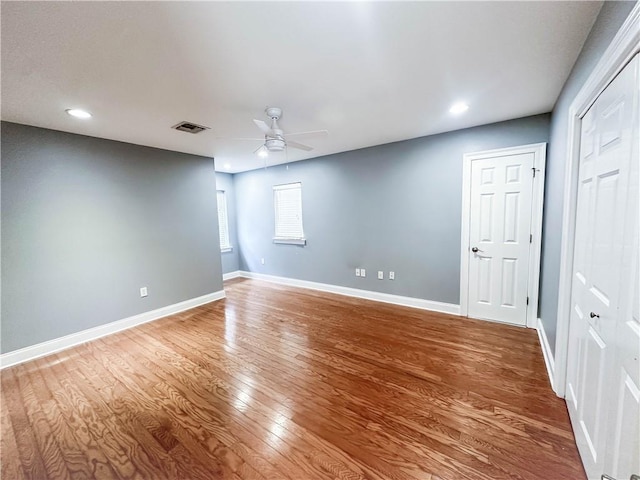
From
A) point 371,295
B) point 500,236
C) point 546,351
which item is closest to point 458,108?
point 500,236

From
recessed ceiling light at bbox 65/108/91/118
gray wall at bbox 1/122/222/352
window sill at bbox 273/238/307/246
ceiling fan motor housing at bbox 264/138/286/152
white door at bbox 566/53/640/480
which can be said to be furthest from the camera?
window sill at bbox 273/238/307/246

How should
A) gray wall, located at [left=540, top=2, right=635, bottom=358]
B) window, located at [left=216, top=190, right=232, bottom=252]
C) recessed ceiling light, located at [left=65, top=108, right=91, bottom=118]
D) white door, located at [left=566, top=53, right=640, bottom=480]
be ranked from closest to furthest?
white door, located at [left=566, top=53, right=640, bottom=480] < gray wall, located at [left=540, top=2, right=635, bottom=358] < recessed ceiling light, located at [left=65, top=108, right=91, bottom=118] < window, located at [left=216, top=190, right=232, bottom=252]

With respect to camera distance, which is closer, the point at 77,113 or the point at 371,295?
the point at 77,113

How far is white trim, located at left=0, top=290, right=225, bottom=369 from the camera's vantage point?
2.64 m

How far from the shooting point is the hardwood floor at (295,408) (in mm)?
1459

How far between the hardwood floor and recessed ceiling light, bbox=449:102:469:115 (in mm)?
2461

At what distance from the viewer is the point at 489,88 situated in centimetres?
222

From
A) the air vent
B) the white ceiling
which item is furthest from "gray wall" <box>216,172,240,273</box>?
the white ceiling

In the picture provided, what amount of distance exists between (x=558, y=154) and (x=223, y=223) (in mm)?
5697

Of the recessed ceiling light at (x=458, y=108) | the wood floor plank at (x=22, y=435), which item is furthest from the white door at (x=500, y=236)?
the wood floor plank at (x=22, y=435)

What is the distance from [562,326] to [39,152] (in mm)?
5088

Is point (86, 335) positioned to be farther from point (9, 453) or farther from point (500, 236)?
point (500, 236)

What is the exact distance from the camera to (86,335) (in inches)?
122

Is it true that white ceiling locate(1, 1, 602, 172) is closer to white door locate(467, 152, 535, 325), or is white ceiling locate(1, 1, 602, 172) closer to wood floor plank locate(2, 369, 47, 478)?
white door locate(467, 152, 535, 325)
